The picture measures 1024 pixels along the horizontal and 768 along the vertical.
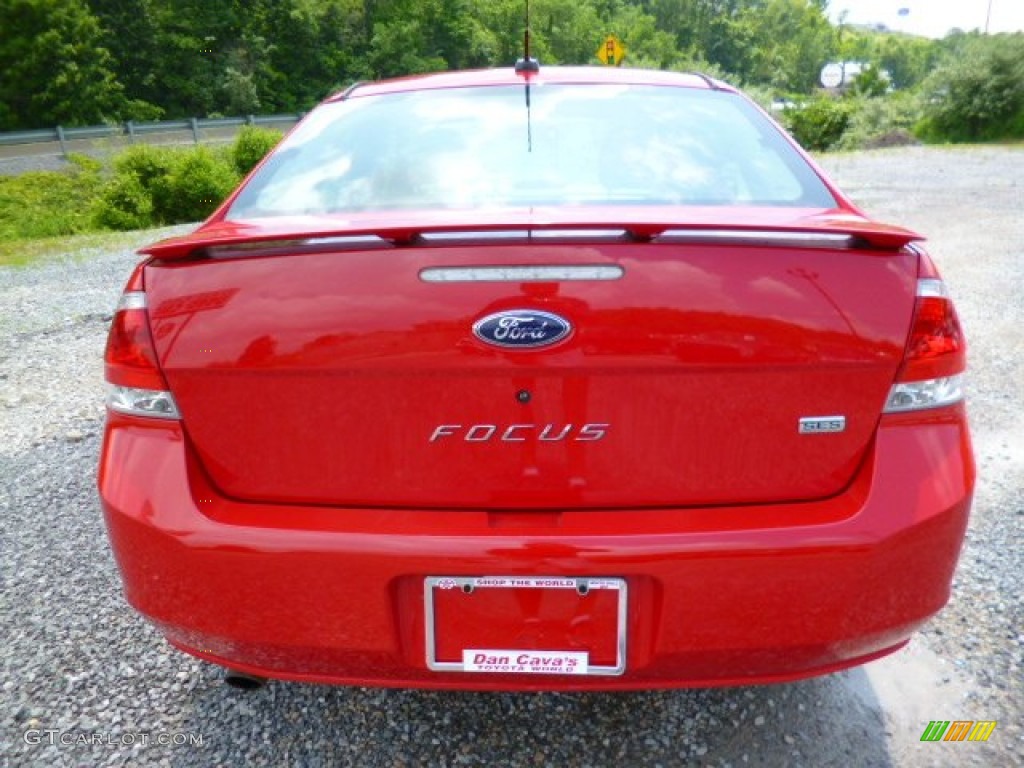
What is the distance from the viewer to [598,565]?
1.30m

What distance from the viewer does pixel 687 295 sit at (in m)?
1.30

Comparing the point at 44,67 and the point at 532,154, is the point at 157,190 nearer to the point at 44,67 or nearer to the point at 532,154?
the point at 532,154

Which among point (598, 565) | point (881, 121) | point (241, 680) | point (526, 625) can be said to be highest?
point (598, 565)

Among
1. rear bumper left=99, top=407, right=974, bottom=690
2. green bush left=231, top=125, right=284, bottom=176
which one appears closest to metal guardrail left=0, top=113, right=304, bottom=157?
green bush left=231, top=125, right=284, bottom=176

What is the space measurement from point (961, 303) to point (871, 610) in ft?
17.7

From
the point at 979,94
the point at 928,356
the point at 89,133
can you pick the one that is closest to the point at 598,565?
the point at 928,356

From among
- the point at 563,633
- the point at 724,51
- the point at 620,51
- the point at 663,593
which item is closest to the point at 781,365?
the point at 663,593

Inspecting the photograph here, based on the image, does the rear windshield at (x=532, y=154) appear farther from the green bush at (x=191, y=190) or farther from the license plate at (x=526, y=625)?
the green bush at (x=191, y=190)

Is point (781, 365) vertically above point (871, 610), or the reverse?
point (781, 365)

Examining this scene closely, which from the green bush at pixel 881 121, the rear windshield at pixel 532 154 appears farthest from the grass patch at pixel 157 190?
the green bush at pixel 881 121

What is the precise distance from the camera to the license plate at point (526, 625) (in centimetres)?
133

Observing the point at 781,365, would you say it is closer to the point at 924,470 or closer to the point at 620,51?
the point at 924,470

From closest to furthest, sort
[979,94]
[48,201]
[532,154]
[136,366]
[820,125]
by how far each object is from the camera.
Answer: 1. [136,366]
2. [532,154]
3. [48,201]
4. [979,94]
5. [820,125]
